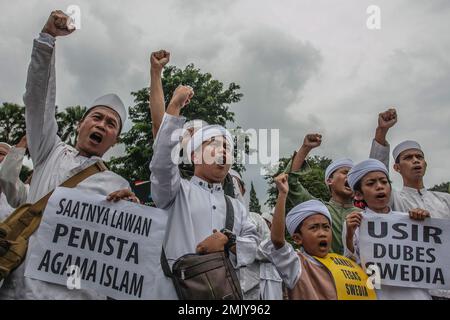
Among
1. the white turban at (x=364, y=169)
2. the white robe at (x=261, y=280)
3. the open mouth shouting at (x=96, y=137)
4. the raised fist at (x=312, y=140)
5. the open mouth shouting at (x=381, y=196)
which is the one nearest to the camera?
the white robe at (x=261, y=280)

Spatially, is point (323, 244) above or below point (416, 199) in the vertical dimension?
below

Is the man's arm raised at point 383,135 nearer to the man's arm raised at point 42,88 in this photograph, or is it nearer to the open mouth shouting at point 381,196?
the open mouth shouting at point 381,196

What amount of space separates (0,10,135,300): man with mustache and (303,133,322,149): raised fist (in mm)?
1927

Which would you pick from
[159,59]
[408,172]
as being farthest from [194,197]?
[408,172]

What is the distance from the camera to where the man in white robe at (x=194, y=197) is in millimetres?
2812

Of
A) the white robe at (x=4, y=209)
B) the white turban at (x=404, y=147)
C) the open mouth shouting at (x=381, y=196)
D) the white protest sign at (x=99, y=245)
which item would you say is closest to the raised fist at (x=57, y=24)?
the white protest sign at (x=99, y=245)

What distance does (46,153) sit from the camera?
312 centimetres

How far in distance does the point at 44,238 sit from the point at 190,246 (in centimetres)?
99

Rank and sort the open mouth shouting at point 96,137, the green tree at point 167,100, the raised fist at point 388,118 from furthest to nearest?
the green tree at point 167,100 → the raised fist at point 388,118 → the open mouth shouting at point 96,137

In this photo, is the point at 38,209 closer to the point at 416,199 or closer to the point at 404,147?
the point at 416,199

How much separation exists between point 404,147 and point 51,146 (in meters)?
3.56

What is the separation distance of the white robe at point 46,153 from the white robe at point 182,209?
46 centimetres

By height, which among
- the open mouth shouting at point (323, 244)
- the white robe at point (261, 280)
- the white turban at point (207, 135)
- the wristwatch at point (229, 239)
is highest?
the white turban at point (207, 135)
